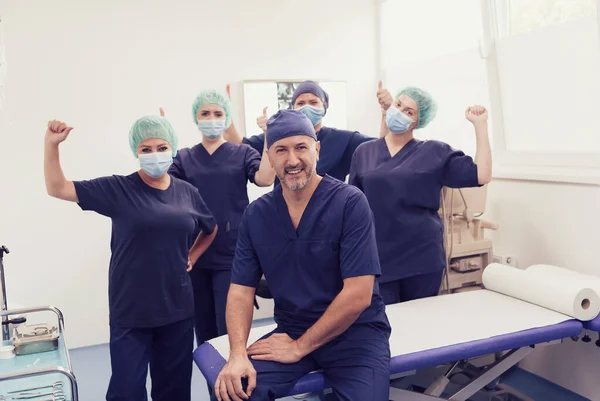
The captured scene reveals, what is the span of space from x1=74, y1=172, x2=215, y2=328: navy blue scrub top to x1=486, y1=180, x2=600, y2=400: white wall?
5.51 feet

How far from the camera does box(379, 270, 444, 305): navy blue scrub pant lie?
2.45 meters

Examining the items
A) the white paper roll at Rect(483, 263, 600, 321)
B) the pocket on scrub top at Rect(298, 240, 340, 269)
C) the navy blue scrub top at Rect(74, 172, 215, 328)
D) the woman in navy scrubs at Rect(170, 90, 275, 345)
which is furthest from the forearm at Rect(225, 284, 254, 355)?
the white paper roll at Rect(483, 263, 600, 321)

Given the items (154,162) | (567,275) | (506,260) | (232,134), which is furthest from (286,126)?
(506,260)

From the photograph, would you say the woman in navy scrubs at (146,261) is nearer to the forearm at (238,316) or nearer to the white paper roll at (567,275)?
the forearm at (238,316)

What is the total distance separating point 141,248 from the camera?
2.00m

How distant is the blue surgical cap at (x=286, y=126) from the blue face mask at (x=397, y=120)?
0.71 m

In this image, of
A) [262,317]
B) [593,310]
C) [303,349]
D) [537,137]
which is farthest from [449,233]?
[262,317]

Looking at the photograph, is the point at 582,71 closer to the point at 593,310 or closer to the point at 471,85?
the point at 471,85

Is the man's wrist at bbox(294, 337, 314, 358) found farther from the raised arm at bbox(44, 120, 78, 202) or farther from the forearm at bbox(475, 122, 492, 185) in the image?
the forearm at bbox(475, 122, 492, 185)

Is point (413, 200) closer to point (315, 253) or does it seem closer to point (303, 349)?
point (315, 253)

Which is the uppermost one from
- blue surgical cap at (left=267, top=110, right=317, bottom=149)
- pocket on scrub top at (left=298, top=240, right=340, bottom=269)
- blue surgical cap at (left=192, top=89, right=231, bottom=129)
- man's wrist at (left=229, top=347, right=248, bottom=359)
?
blue surgical cap at (left=192, top=89, right=231, bottom=129)

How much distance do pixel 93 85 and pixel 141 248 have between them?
1.81 meters

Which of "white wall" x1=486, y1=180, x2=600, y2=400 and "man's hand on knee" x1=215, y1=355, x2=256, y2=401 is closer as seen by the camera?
"man's hand on knee" x1=215, y1=355, x2=256, y2=401

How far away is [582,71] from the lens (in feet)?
8.34
